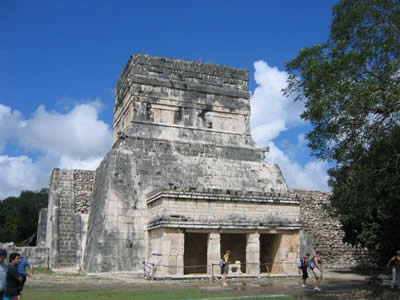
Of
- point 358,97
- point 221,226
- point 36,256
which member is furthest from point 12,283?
point 36,256

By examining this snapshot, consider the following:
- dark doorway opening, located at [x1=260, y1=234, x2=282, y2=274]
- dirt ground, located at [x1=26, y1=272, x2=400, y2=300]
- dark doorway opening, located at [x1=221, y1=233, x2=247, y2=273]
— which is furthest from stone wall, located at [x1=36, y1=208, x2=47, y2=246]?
dark doorway opening, located at [x1=260, y1=234, x2=282, y2=274]

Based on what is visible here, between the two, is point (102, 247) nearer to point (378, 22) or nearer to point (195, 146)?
point (195, 146)

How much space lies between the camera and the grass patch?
9445 mm

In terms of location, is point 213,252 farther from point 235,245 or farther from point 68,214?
point 68,214

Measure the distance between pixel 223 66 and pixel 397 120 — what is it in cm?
1419

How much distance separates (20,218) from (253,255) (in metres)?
38.3

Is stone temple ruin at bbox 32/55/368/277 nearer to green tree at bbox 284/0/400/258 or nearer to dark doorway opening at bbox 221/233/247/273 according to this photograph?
dark doorway opening at bbox 221/233/247/273

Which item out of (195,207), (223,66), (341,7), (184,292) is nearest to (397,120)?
(341,7)

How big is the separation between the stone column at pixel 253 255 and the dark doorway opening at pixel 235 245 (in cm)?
190

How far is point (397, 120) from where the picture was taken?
9.49 metres

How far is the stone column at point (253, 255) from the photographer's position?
1495cm

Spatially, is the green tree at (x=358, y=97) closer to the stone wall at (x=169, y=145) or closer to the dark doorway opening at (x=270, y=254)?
the dark doorway opening at (x=270, y=254)

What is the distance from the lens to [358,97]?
916 centimetres

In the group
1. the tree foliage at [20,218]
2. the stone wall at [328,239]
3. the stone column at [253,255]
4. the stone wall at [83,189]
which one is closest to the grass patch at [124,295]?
the stone column at [253,255]
